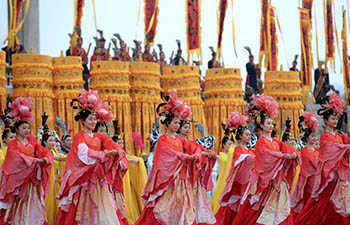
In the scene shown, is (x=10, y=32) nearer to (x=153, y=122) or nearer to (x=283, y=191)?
(x=153, y=122)

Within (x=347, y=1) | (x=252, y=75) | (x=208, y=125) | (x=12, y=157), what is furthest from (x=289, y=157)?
(x=347, y=1)

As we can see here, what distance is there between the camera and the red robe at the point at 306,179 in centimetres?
914

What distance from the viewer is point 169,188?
7547 mm

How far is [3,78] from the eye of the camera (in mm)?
10820

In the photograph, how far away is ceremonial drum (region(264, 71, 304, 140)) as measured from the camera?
13.9 m

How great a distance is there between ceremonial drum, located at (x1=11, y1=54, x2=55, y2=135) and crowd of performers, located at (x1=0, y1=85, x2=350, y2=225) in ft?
7.09

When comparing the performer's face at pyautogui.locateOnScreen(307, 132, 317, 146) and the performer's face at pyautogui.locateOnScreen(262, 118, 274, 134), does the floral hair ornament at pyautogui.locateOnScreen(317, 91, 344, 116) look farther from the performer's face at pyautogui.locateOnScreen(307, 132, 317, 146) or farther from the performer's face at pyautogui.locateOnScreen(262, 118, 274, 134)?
the performer's face at pyautogui.locateOnScreen(262, 118, 274, 134)

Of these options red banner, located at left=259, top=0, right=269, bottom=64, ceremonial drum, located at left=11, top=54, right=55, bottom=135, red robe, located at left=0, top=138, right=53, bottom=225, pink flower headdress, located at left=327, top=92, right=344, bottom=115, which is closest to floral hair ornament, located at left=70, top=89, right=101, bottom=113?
red robe, located at left=0, top=138, right=53, bottom=225

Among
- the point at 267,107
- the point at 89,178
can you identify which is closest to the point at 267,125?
the point at 267,107

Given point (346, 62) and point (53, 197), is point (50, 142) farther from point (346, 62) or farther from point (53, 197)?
point (346, 62)

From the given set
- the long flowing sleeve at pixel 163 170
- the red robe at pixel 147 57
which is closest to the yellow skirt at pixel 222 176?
the long flowing sleeve at pixel 163 170

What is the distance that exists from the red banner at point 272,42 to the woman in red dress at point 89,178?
867cm

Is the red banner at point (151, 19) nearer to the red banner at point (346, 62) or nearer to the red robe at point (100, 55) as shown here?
the red robe at point (100, 55)

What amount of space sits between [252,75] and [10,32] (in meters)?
5.42
